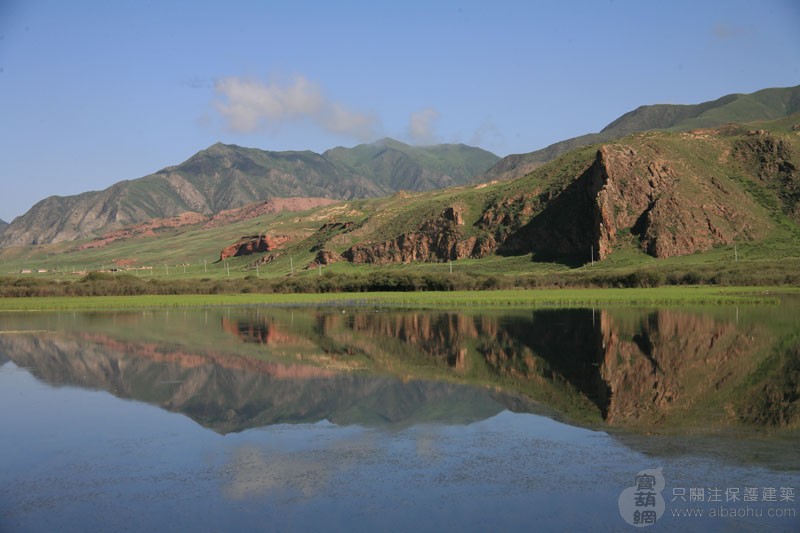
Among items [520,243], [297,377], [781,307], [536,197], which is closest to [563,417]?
[297,377]

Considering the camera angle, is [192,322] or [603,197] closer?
[192,322]

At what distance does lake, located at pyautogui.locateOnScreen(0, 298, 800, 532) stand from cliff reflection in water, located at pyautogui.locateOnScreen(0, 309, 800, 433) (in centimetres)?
16

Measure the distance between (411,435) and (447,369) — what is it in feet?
36.7

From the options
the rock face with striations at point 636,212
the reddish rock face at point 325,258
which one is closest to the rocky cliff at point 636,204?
the rock face with striations at point 636,212

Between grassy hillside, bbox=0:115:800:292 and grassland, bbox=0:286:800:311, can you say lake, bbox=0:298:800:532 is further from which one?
grassy hillside, bbox=0:115:800:292

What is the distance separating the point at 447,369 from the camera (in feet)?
99.5

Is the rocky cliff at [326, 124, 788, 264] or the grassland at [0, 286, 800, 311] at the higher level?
the rocky cliff at [326, 124, 788, 264]

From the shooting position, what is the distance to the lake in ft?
44.1

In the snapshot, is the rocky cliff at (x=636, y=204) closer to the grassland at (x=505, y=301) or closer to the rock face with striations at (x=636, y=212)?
the rock face with striations at (x=636, y=212)

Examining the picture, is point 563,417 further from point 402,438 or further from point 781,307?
point 781,307

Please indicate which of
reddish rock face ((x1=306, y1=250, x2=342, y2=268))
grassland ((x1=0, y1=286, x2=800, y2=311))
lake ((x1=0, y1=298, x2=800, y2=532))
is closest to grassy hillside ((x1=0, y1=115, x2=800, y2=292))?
reddish rock face ((x1=306, y1=250, x2=342, y2=268))

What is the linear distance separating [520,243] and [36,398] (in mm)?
133901

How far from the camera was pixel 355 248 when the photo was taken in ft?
599

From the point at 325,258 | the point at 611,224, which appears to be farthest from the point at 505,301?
the point at 325,258
